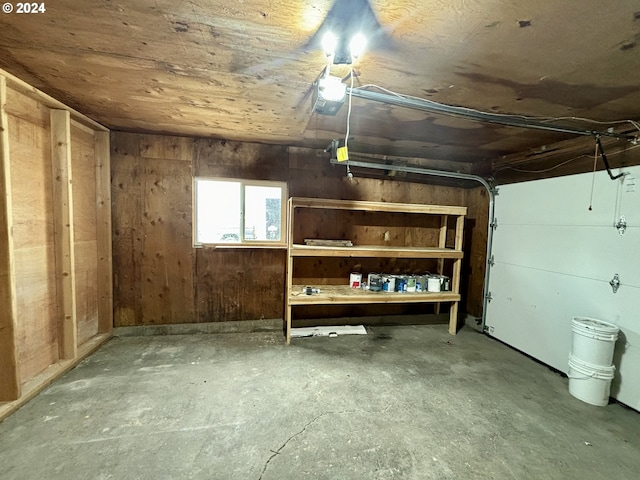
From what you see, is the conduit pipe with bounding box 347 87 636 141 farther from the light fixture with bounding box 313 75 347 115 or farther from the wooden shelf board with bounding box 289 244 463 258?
the wooden shelf board with bounding box 289 244 463 258

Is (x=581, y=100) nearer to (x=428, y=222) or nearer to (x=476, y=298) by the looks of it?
(x=428, y=222)

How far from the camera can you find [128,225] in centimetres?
275

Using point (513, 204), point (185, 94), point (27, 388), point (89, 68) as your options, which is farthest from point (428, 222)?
point (27, 388)

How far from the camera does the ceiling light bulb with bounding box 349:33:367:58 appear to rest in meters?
1.16

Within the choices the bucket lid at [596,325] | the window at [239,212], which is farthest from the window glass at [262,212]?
the bucket lid at [596,325]

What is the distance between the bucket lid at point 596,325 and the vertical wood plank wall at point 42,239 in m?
3.94

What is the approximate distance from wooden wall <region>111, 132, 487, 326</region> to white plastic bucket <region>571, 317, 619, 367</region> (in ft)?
7.93

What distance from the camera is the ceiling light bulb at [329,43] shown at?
1.18 meters

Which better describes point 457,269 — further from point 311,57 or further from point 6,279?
point 6,279

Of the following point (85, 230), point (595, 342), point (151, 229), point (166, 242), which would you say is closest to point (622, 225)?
point (595, 342)

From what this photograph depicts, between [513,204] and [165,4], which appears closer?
[165,4]

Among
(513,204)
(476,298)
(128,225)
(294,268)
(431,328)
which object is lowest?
(431,328)

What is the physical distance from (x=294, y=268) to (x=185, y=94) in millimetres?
1986

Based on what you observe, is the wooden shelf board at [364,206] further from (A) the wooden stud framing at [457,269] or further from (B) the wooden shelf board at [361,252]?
(B) the wooden shelf board at [361,252]
